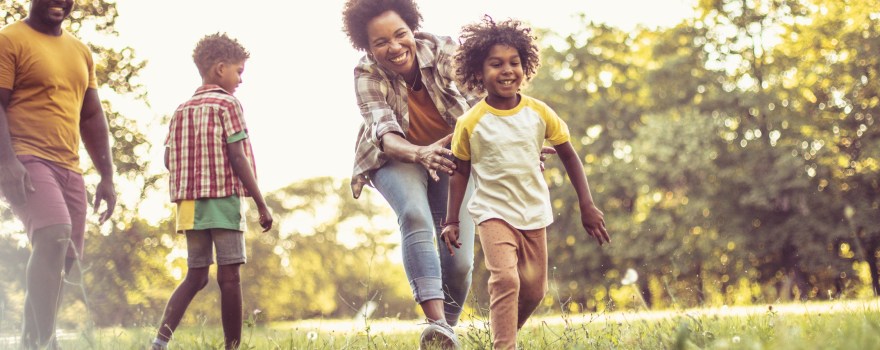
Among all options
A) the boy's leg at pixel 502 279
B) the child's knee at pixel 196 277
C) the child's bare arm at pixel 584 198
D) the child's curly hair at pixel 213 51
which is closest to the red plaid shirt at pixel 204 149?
the child's curly hair at pixel 213 51

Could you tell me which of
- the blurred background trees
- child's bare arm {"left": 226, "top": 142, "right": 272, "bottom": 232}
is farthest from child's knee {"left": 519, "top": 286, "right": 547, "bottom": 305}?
the blurred background trees

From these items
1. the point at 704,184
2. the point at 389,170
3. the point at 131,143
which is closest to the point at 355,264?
the point at 704,184

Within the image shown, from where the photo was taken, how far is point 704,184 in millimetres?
26953

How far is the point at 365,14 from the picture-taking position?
A: 483cm

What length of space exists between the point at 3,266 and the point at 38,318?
610 cm

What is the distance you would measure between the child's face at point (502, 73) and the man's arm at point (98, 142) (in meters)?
2.14

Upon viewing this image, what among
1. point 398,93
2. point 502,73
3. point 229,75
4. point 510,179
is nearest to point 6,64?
point 229,75

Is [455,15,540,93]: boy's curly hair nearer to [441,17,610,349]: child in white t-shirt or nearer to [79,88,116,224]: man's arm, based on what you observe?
[441,17,610,349]: child in white t-shirt

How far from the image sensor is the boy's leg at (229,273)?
15.0ft

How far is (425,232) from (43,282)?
182 cm

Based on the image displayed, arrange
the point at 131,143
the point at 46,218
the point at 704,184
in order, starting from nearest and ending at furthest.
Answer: the point at 46,218, the point at 131,143, the point at 704,184

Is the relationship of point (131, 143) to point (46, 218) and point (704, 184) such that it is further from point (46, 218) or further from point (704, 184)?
point (704, 184)

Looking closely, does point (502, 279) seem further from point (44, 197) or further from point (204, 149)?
point (44, 197)

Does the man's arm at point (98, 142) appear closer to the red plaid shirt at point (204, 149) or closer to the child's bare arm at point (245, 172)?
the red plaid shirt at point (204, 149)
